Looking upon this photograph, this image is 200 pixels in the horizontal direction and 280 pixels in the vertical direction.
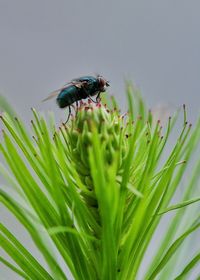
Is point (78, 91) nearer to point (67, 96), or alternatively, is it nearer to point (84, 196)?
point (67, 96)

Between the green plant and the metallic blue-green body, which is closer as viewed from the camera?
the green plant

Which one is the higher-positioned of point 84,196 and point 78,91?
point 78,91

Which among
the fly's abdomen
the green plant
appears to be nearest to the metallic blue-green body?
the fly's abdomen

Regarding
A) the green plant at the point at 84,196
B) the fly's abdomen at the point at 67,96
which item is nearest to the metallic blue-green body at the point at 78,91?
the fly's abdomen at the point at 67,96

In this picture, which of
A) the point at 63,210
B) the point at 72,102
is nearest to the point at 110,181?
the point at 63,210

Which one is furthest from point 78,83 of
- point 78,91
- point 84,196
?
point 84,196

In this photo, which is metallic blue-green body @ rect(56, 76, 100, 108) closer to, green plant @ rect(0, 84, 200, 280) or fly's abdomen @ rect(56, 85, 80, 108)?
fly's abdomen @ rect(56, 85, 80, 108)

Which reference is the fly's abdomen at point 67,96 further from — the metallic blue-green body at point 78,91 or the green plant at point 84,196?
the green plant at point 84,196

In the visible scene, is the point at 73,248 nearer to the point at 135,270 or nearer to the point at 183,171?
the point at 135,270
